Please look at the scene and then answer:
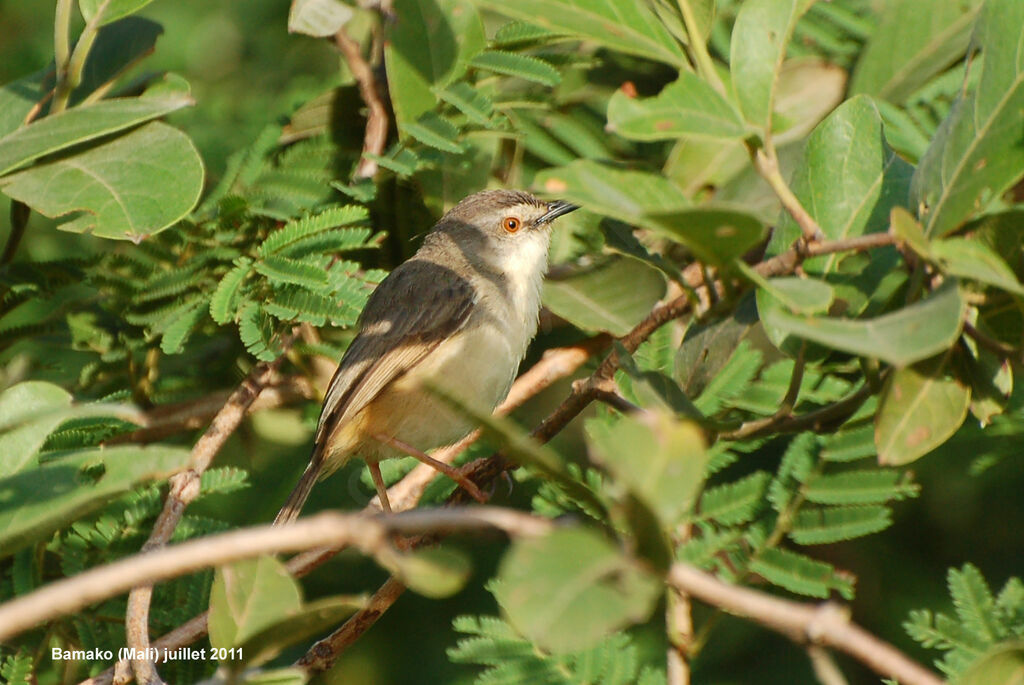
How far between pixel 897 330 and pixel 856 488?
1.53 meters

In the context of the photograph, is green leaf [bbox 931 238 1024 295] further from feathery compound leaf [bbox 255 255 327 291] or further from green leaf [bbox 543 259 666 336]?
feathery compound leaf [bbox 255 255 327 291]

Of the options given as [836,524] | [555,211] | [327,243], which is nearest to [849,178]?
[836,524]

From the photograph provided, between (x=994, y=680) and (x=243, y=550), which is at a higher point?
(x=243, y=550)

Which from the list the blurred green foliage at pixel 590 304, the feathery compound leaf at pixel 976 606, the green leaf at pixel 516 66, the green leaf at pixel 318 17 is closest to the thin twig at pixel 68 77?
the blurred green foliage at pixel 590 304

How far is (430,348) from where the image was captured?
398 cm

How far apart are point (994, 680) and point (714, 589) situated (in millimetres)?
734

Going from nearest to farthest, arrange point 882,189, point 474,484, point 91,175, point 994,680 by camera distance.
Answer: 1. point 994,680
2. point 882,189
3. point 91,175
4. point 474,484

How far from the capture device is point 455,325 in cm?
401

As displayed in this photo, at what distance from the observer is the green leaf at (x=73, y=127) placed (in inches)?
102

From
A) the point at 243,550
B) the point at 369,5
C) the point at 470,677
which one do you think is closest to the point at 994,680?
the point at 243,550

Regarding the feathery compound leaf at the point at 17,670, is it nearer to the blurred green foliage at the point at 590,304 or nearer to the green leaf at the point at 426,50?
the blurred green foliage at the point at 590,304

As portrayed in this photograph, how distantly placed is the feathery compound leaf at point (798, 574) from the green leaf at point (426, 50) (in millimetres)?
1740

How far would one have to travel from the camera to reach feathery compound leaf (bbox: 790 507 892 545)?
2.87 m

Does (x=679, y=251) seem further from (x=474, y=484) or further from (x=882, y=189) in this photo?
(x=882, y=189)
